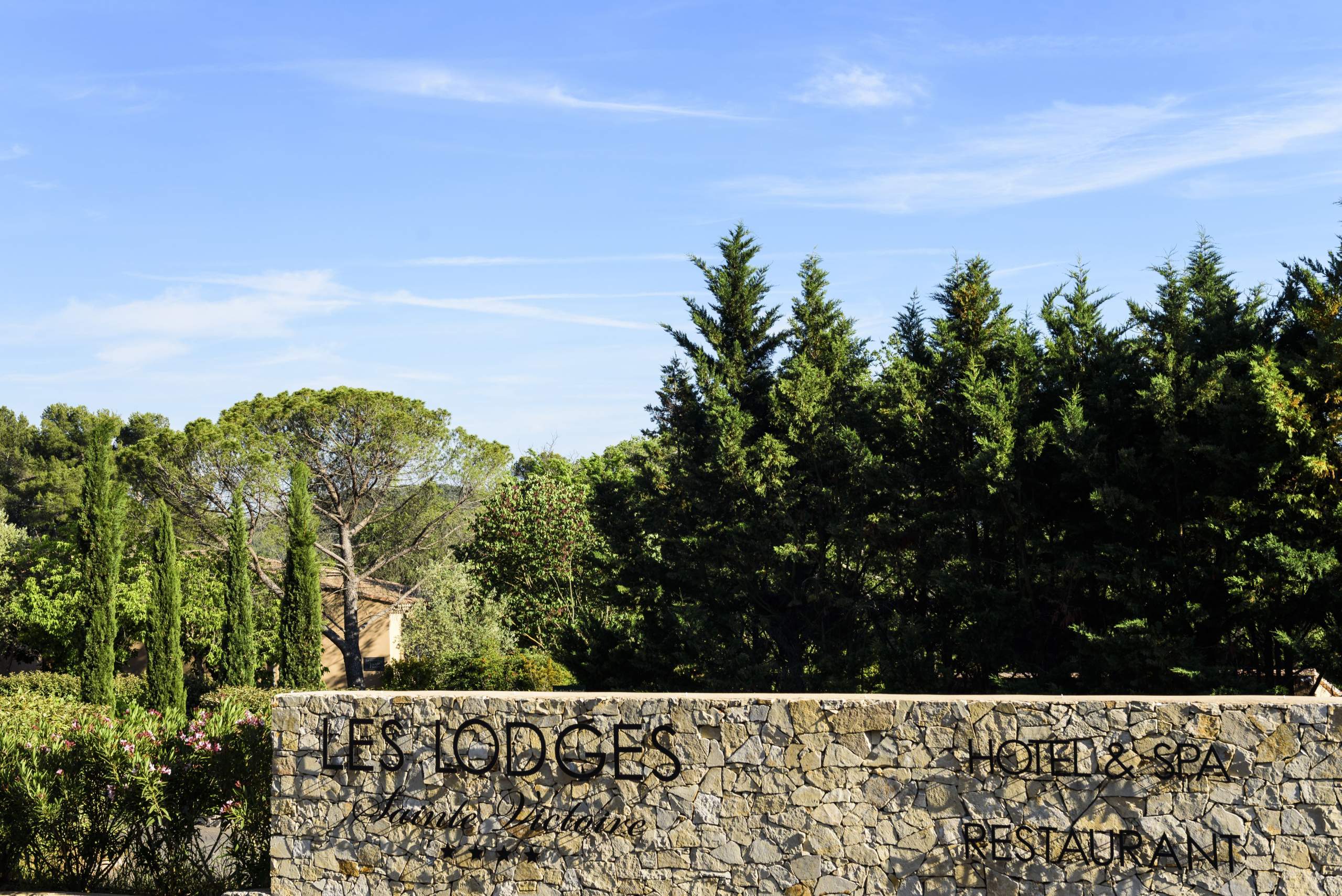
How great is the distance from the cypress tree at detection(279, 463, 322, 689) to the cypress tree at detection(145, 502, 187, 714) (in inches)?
101

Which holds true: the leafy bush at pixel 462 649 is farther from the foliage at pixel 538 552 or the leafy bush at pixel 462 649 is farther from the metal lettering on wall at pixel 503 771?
the metal lettering on wall at pixel 503 771

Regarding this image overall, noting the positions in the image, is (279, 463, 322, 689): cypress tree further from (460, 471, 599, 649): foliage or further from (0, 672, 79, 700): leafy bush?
(460, 471, 599, 649): foliage

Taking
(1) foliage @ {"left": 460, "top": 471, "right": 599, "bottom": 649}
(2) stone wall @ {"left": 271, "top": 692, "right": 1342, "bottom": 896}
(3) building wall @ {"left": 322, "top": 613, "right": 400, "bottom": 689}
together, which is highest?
(1) foliage @ {"left": 460, "top": 471, "right": 599, "bottom": 649}

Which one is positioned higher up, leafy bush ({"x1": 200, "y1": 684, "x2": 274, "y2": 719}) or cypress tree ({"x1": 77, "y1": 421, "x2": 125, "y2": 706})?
cypress tree ({"x1": 77, "y1": 421, "x2": 125, "y2": 706})

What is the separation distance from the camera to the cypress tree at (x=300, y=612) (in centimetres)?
2862

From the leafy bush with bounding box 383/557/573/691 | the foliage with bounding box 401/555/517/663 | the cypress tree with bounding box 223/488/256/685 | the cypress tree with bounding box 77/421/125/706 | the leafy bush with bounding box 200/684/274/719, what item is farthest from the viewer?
the foliage with bounding box 401/555/517/663

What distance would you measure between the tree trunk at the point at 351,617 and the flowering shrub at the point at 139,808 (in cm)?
2563

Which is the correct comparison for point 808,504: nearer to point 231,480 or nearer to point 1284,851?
point 1284,851

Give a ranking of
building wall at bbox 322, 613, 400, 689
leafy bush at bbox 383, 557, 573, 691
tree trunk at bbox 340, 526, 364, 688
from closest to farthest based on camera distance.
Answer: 1. leafy bush at bbox 383, 557, 573, 691
2. tree trunk at bbox 340, 526, 364, 688
3. building wall at bbox 322, 613, 400, 689

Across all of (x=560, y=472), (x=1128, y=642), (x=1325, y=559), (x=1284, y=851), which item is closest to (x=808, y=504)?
(x=1128, y=642)

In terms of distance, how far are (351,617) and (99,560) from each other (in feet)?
40.6

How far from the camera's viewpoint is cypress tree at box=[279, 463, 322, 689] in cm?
2862

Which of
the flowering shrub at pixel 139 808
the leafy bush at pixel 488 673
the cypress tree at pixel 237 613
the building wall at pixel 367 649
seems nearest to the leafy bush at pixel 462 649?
the leafy bush at pixel 488 673

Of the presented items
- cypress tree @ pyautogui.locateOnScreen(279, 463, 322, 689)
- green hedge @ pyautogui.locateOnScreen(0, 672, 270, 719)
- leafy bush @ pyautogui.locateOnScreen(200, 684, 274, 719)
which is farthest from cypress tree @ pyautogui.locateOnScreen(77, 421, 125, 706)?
cypress tree @ pyautogui.locateOnScreen(279, 463, 322, 689)
